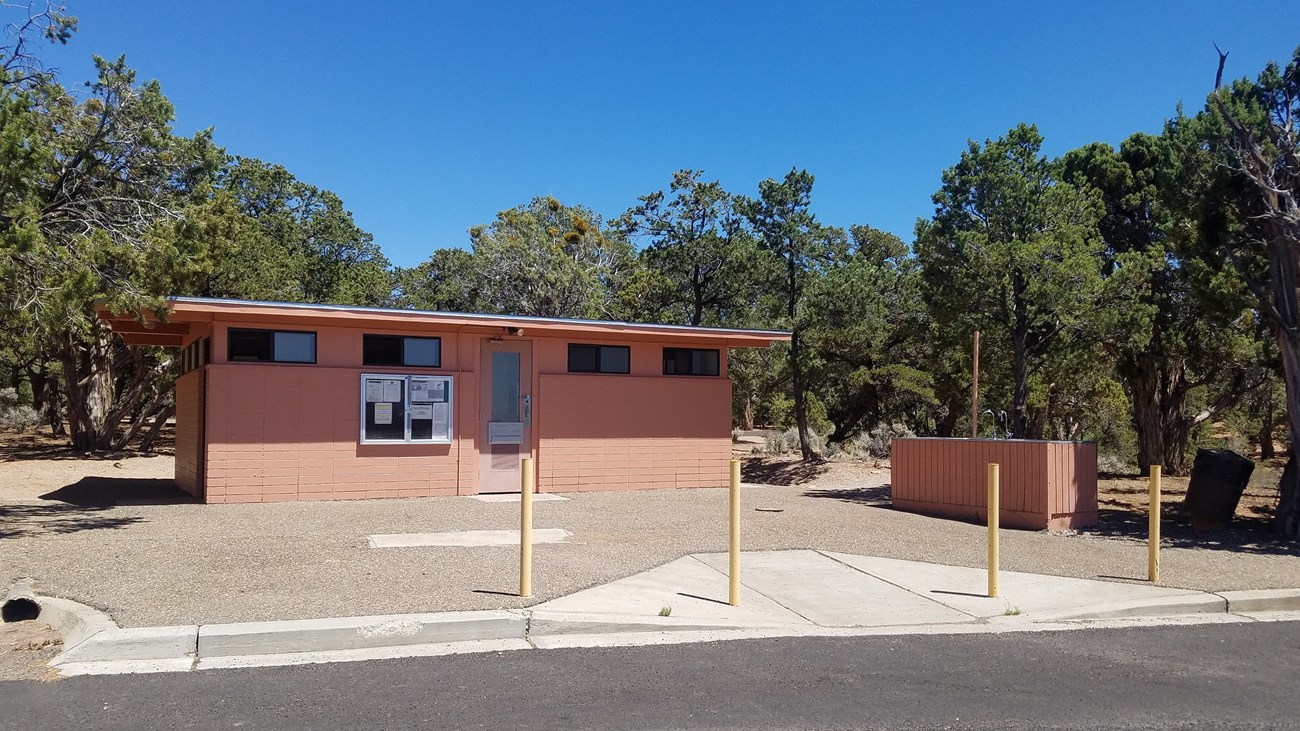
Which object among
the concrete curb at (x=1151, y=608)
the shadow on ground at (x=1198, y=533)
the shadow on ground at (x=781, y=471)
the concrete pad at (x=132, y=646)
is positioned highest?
the concrete pad at (x=132, y=646)

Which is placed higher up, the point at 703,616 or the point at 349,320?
the point at 349,320

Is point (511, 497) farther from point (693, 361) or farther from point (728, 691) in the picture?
point (728, 691)

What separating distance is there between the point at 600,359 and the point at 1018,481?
7.54m

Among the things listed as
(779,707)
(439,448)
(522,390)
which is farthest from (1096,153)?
(779,707)

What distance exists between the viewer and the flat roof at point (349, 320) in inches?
562

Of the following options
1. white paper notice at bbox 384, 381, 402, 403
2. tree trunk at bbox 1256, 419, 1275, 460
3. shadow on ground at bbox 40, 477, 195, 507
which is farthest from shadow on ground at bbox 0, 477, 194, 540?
tree trunk at bbox 1256, 419, 1275, 460

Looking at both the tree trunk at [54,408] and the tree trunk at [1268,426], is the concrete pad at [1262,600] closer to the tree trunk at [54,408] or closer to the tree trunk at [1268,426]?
the tree trunk at [1268,426]

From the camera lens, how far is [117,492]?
16.6m

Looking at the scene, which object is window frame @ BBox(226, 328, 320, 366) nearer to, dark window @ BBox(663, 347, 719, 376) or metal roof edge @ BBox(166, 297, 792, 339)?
metal roof edge @ BBox(166, 297, 792, 339)

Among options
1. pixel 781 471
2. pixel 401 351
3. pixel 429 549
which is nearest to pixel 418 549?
pixel 429 549

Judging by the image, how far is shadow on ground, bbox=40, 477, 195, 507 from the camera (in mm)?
14875

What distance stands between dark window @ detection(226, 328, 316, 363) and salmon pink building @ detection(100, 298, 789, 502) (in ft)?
0.07

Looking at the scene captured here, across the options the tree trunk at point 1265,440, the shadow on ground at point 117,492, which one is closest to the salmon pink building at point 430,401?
the shadow on ground at point 117,492

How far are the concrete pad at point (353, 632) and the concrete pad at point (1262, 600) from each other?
649 cm
